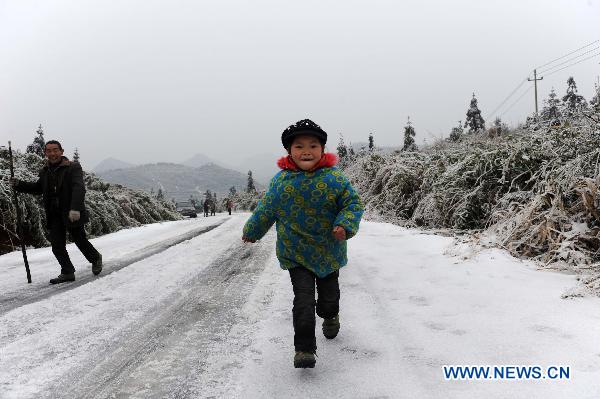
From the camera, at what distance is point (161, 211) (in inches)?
896

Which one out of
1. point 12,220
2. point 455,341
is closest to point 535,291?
point 455,341

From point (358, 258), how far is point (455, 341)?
10.7 feet

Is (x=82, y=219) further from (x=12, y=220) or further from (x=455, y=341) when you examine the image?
(x=455, y=341)

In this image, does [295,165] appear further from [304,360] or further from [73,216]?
[73,216]

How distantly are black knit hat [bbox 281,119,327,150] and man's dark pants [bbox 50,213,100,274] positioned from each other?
3832 mm

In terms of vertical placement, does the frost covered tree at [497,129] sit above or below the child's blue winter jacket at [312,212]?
above

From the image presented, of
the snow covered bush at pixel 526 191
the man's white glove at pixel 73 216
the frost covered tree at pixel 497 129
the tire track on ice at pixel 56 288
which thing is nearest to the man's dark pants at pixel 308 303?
the snow covered bush at pixel 526 191

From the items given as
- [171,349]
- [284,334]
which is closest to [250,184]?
[284,334]

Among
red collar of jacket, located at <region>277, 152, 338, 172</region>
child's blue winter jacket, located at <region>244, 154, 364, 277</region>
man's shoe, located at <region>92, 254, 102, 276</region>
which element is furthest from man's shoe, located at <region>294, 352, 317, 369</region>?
man's shoe, located at <region>92, 254, 102, 276</region>

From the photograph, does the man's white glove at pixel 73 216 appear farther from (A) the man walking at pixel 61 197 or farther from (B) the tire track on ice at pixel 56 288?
(B) the tire track on ice at pixel 56 288

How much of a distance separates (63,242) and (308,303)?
13.3 feet

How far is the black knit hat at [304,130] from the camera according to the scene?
284 centimetres

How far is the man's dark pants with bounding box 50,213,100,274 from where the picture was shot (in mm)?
5270

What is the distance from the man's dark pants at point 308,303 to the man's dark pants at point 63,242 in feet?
12.1
